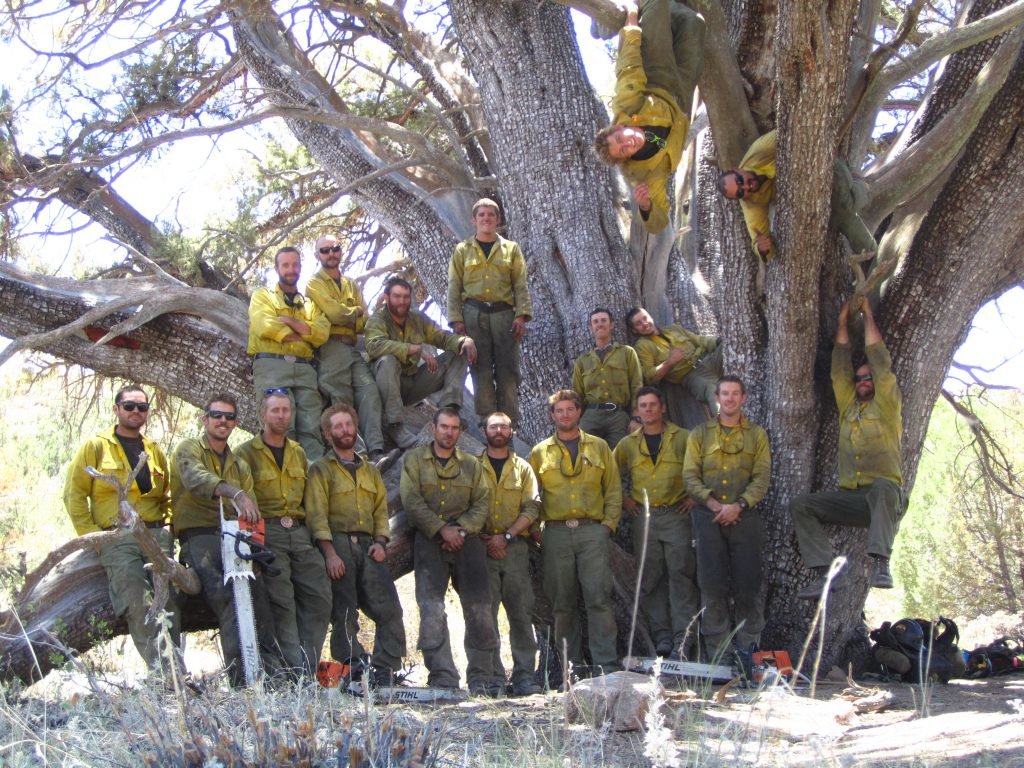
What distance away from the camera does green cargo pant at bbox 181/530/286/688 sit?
23.3 feet

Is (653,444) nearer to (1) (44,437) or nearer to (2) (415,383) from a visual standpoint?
(2) (415,383)

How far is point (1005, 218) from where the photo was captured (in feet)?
26.4

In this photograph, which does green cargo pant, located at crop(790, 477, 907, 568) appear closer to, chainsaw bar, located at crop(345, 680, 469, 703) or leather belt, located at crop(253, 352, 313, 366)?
chainsaw bar, located at crop(345, 680, 469, 703)

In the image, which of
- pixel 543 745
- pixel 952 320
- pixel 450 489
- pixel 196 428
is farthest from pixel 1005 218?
pixel 196 428

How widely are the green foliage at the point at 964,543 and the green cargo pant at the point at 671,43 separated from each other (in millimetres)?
8446

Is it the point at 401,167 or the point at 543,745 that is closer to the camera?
the point at 543,745

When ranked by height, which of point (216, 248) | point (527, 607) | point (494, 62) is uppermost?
point (494, 62)

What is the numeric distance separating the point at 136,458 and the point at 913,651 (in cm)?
526

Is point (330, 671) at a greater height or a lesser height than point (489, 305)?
lesser

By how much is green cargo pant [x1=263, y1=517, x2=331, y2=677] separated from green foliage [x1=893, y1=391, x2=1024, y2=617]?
900cm

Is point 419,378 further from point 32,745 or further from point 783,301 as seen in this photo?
point 32,745

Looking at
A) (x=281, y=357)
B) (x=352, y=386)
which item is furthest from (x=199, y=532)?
(x=352, y=386)

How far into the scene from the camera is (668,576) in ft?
27.4

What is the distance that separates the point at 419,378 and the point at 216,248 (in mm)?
2228
